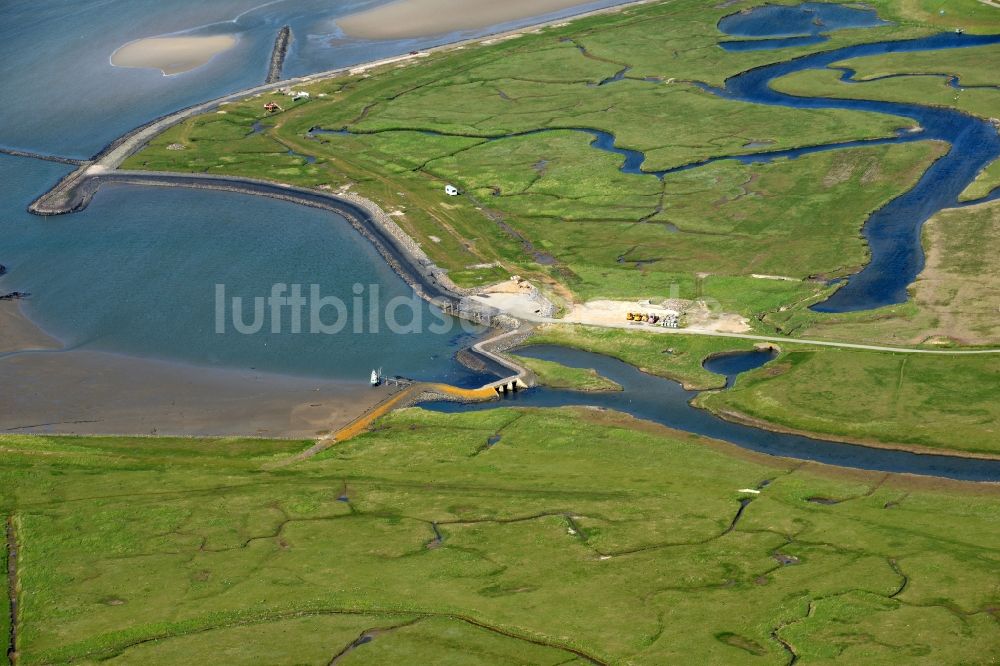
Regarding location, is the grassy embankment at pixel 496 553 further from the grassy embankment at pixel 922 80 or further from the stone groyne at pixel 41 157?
the grassy embankment at pixel 922 80

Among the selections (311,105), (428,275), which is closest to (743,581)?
(428,275)

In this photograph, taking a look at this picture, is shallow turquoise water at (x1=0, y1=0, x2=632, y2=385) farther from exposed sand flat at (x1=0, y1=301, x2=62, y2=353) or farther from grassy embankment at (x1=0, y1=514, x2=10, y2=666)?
grassy embankment at (x1=0, y1=514, x2=10, y2=666)

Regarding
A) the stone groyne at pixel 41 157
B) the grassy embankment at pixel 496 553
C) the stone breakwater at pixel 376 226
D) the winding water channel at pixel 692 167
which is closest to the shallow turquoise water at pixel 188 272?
the winding water channel at pixel 692 167

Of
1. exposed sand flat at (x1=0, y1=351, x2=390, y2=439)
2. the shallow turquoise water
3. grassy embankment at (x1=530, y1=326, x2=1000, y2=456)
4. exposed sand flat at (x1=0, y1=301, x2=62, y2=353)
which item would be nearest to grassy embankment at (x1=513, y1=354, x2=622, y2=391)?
grassy embankment at (x1=530, y1=326, x2=1000, y2=456)

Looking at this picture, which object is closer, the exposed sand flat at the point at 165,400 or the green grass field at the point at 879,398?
the green grass field at the point at 879,398

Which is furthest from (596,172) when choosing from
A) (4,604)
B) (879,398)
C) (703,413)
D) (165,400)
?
(4,604)
